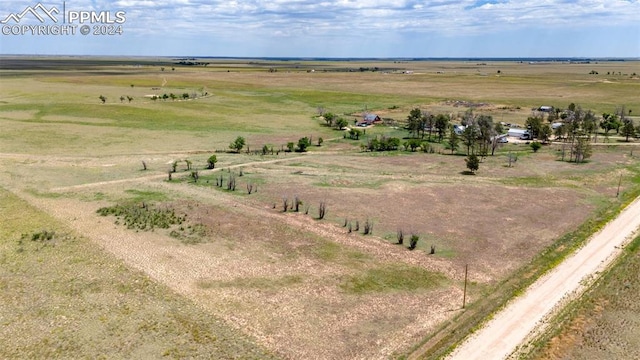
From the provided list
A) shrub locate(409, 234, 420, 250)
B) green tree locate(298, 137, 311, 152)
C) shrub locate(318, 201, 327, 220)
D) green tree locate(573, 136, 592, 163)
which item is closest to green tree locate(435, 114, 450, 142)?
green tree locate(573, 136, 592, 163)

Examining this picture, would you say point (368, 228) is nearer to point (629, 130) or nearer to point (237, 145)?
point (237, 145)

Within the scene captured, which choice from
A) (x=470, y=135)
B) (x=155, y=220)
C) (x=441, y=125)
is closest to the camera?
(x=155, y=220)

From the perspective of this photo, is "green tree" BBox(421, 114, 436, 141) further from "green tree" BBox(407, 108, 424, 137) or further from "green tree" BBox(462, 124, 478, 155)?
"green tree" BBox(462, 124, 478, 155)

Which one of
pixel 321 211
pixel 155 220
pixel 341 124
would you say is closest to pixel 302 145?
pixel 341 124

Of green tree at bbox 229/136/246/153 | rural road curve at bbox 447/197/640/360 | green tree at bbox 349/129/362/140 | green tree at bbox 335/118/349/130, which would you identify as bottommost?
rural road curve at bbox 447/197/640/360

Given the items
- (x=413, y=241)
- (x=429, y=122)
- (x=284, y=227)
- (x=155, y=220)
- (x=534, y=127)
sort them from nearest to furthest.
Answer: (x=413, y=241) < (x=284, y=227) < (x=155, y=220) < (x=534, y=127) < (x=429, y=122)

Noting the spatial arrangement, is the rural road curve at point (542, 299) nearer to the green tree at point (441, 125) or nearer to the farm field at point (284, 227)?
the farm field at point (284, 227)
